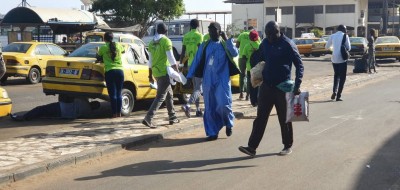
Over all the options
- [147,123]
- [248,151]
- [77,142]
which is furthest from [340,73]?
[77,142]

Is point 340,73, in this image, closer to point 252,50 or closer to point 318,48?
point 252,50

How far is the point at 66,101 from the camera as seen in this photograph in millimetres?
10422

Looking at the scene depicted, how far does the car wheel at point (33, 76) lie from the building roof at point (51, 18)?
29.3 ft

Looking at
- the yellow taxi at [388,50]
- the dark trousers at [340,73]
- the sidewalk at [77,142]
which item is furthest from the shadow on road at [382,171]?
the yellow taxi at [388,50]

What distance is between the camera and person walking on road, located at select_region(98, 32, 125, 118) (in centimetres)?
977

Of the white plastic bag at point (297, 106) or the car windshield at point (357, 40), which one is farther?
the car windshield at point (357, 40)

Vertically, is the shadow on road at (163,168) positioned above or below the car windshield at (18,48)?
below

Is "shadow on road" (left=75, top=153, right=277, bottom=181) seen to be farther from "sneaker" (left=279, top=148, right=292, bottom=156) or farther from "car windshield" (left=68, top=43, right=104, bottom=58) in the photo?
"car windshield" (left=68, top=43, right=104, bottom=58)

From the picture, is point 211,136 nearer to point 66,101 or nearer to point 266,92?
point 266,92

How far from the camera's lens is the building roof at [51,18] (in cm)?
2686

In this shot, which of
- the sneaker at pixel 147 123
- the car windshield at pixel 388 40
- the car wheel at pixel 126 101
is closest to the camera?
the sneaker at pixel 147 123

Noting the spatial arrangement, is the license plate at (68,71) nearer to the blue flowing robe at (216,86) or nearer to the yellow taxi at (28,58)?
the blue flowing robe at (216,86)

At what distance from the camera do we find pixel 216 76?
8039mm

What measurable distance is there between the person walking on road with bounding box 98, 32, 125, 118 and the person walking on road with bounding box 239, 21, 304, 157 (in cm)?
363
